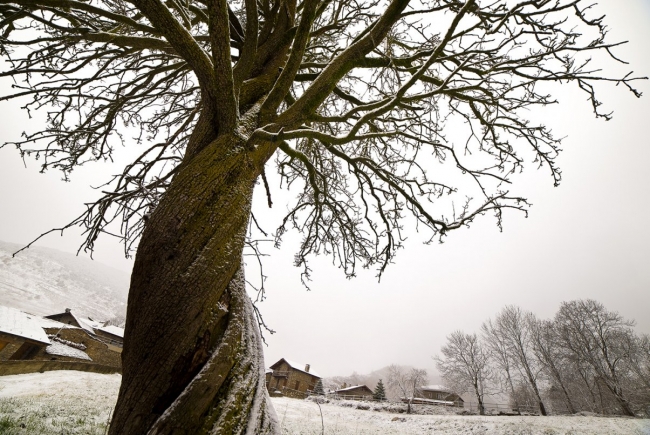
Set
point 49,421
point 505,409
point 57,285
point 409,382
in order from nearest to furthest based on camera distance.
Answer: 1. point 49,421
2. point 505,409
3. point 409,382
4. point 57,285

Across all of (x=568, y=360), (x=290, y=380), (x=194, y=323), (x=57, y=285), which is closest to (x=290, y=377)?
(x=290, y=380)

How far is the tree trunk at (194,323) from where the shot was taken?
125 cm

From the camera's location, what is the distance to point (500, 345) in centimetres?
3316

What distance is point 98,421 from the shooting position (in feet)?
20.3

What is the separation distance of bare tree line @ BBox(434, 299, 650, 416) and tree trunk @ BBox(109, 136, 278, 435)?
28425 millimetres

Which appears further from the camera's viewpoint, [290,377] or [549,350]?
[290,377]

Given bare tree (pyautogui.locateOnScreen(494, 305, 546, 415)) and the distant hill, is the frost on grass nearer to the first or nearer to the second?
bare tree (pyautogui.locateOnScreen(494, 305, 546, 415))

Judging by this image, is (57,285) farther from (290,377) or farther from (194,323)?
(194,323)

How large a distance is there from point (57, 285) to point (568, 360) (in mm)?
153860

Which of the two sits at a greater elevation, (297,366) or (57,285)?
(57,285)

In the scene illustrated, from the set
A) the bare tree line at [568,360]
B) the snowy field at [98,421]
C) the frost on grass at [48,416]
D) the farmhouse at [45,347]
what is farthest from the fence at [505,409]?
the farmhouse at [45,347]

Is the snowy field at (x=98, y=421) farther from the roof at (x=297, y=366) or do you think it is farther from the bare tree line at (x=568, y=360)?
the roof at (x=297, y=366)

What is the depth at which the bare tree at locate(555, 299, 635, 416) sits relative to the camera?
929 inches

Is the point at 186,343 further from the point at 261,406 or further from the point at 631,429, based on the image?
the point at 631,429
